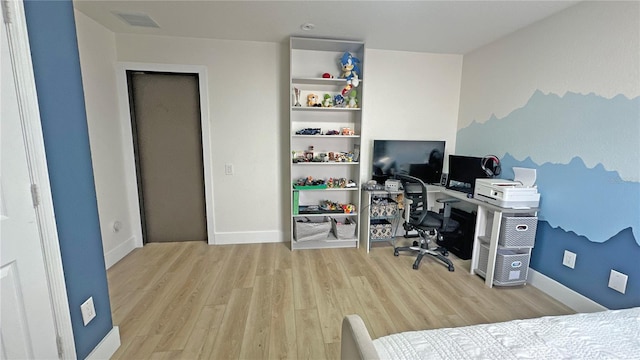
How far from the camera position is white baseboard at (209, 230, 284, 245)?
3227mm

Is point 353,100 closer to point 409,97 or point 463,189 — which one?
point 409,97

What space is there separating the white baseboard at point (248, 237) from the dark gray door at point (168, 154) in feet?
0.91

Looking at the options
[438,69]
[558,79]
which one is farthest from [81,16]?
[558,79]

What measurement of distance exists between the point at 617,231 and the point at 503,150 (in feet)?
3.73

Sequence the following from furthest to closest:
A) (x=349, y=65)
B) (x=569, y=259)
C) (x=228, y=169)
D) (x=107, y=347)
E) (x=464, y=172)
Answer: (x=228, y=169)
(x=464, y=172)
(x=349, y=65)
(x=569, y=259)
(x=107, y=347)

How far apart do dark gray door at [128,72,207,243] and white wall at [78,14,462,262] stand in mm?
193

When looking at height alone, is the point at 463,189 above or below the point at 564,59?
below

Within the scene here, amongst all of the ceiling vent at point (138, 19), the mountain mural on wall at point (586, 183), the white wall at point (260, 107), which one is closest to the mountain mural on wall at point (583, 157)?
the mountain mural on wall at point (586, 183)

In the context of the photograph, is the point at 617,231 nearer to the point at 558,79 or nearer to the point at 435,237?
the point at 558,79

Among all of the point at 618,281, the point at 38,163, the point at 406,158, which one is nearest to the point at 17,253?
the point at 38,163

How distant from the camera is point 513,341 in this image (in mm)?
971

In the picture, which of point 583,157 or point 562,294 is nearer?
point 583,157

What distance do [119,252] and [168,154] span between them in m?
1.18

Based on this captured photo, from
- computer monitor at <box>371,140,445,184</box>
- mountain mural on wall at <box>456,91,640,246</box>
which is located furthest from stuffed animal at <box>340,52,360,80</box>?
mountain mural on wall at <box>456,91,640,246</box>
